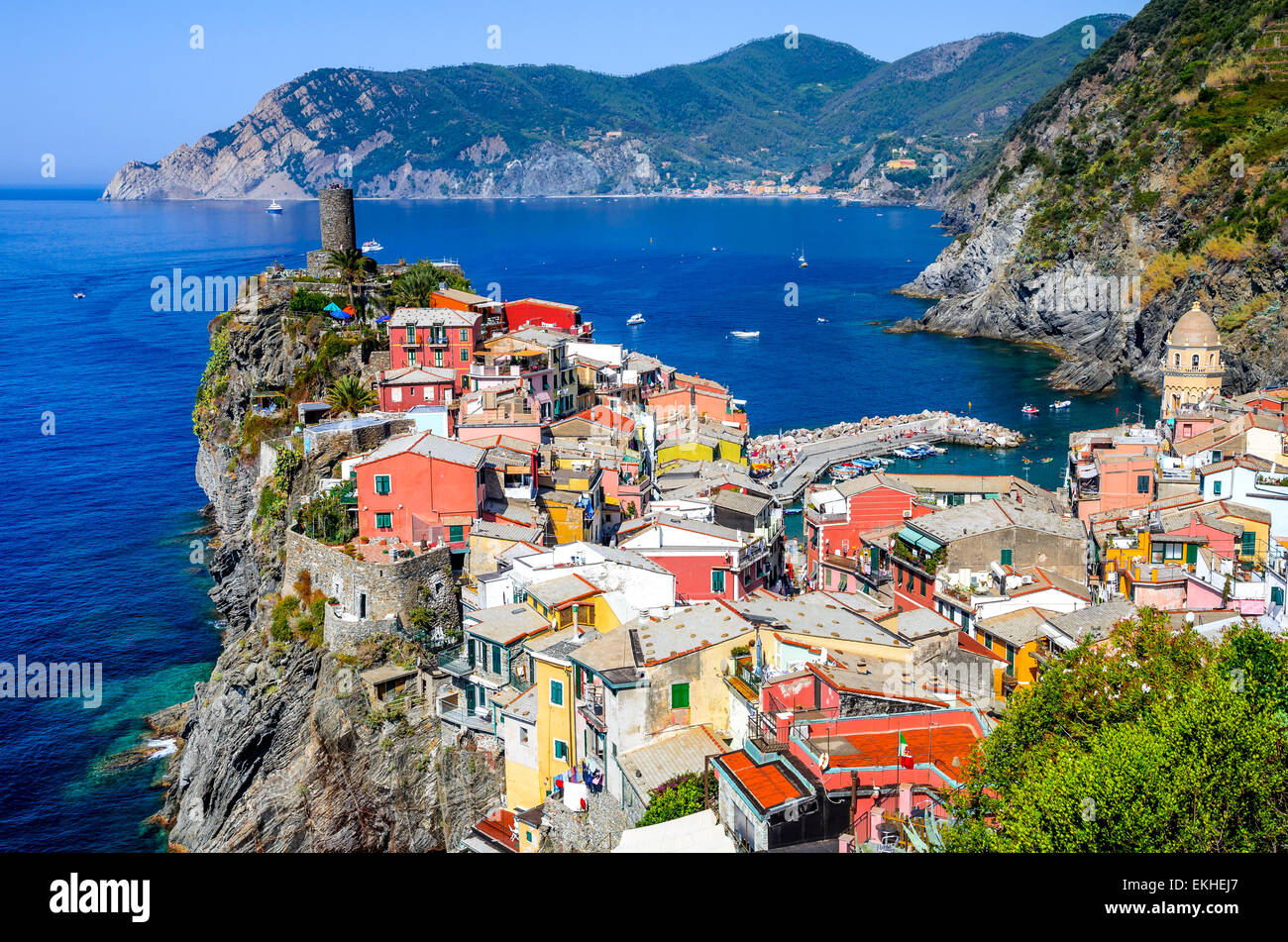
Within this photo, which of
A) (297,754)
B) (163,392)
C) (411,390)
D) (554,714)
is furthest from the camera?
(163,392)

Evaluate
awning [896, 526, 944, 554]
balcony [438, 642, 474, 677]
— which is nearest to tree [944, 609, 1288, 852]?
awning [896, 526, 944, 554]

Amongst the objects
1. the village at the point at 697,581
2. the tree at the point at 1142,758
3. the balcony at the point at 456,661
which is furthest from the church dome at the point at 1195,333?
the tree at the point at 1142,758

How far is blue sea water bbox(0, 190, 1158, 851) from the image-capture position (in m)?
35.3

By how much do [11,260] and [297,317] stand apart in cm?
12268

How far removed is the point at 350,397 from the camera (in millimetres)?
36562

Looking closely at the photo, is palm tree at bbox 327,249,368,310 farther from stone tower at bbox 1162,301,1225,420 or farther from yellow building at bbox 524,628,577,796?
stone tower at bbox 1162,301,1225,420

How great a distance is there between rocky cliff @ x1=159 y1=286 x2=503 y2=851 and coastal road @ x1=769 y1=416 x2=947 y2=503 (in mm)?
24176

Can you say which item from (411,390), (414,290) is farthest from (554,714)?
(414,290)

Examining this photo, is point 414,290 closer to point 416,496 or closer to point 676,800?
point 416,496

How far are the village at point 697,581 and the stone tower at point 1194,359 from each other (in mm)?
6171

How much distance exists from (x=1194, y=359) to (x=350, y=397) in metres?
37.8

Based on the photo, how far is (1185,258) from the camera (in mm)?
78375

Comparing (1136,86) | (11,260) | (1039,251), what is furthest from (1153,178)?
(11,260)

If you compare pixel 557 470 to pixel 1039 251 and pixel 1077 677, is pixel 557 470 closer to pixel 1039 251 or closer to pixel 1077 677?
pixel 1077 677
